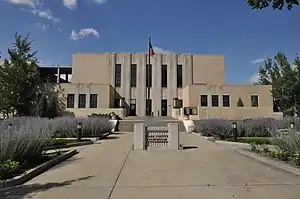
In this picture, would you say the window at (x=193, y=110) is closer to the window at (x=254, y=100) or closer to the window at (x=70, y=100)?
the window at (x=254, y=100)

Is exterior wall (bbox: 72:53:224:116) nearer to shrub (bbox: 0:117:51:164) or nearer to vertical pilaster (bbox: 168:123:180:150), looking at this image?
vertical pilaster (bbox: 168:123:180:150)

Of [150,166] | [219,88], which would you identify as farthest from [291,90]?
[150,166]

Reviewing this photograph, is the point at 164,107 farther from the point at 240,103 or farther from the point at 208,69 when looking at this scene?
the point at 240,103

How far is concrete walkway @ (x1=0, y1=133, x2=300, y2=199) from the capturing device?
6.71 m

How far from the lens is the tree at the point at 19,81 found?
42.5 m

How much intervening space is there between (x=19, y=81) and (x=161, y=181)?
130ft

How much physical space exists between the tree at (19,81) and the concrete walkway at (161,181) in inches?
1357

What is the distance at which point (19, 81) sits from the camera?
1713 inches

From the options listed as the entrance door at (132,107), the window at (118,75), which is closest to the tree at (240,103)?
the entrance door at (132,107)

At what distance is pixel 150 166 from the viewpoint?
10.5m

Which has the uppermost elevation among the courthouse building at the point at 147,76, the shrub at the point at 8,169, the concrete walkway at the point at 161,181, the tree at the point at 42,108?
the courthouse building at the point at 147,76

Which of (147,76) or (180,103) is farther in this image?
(147,76)

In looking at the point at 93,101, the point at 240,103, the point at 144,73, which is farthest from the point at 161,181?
the point at 144,73

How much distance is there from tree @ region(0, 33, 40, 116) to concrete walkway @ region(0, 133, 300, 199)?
34.5m
